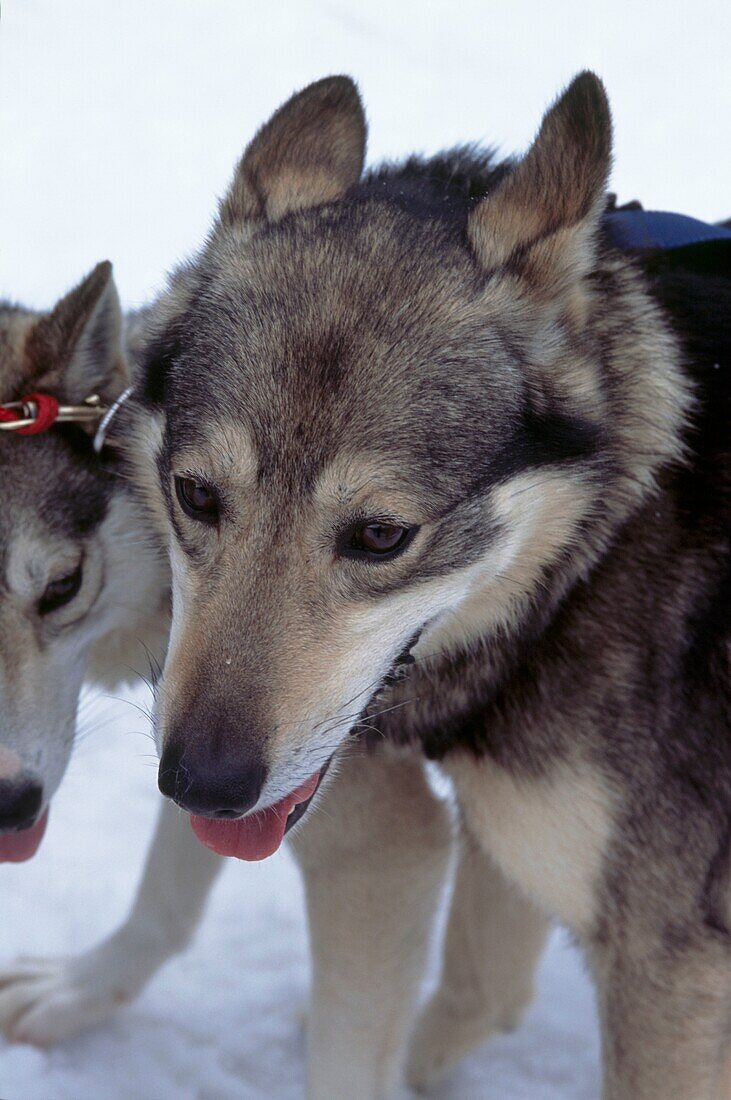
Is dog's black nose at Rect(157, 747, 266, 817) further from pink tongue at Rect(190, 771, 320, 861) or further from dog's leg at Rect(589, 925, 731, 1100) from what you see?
dog's leg at Rect(589, 925, 731, 1100)

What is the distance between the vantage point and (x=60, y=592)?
1.90 metres

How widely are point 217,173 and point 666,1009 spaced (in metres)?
3.87

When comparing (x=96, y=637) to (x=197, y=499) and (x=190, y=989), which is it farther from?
(x=190, y=989)

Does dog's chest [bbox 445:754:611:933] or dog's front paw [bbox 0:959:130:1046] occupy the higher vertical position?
dog's chest [bbox 445:754:611:933]

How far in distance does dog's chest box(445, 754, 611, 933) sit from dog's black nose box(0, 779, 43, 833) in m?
0.66

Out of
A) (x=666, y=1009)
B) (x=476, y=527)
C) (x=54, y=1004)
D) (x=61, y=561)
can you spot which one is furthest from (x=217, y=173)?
(x=666, y=1009)

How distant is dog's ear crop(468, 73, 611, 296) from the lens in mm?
1475

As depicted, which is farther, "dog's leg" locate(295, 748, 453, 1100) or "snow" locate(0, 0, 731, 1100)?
"snow" locate(0, 0, 731, 1100)

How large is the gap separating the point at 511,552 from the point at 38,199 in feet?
11.5

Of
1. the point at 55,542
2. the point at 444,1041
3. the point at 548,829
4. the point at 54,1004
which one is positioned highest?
the point at 55,542

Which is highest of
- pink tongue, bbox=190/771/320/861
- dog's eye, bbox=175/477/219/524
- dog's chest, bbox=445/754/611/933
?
dog's eye, bbox=175/477/219/524

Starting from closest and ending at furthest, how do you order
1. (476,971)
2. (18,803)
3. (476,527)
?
(476,527) → (18,803) → (476,971)

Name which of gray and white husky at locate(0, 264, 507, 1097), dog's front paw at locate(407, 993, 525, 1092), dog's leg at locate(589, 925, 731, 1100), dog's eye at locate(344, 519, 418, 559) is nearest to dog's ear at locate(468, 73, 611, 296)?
dog's eye at locate(344, 519, 418, 559)

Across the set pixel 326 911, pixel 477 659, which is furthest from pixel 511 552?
pixel 326 911
